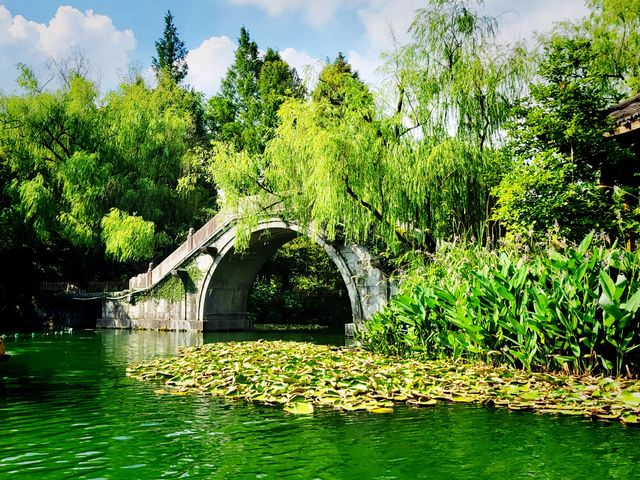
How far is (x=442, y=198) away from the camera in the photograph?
12.7 m

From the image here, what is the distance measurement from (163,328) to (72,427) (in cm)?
1839

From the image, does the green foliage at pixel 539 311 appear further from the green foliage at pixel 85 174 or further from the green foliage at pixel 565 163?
the green foliage at pixel 85 174

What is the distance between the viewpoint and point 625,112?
10.6 metres

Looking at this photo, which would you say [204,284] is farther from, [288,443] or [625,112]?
[288,443]

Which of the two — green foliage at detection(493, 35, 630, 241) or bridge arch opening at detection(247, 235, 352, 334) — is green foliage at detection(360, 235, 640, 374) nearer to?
green foliage at detection(493, 35, 630, 241)

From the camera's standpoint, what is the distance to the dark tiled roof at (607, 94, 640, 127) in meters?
10.3

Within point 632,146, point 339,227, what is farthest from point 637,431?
point 339,227

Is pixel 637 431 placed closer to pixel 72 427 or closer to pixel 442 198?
pixel 72 427

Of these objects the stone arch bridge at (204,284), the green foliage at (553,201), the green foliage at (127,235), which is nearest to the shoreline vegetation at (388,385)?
the green foliage at (553,201)

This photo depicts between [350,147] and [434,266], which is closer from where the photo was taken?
[434,266]

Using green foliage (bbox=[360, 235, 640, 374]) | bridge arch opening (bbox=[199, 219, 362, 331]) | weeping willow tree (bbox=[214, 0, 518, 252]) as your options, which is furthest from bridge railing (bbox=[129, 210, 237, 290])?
green foliage (bbox=[360, 235, 640, 374])

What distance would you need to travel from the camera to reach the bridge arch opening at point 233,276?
21.5m

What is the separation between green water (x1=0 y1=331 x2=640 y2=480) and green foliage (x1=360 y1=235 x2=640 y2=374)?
5.07 feet

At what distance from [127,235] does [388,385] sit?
704 inches
